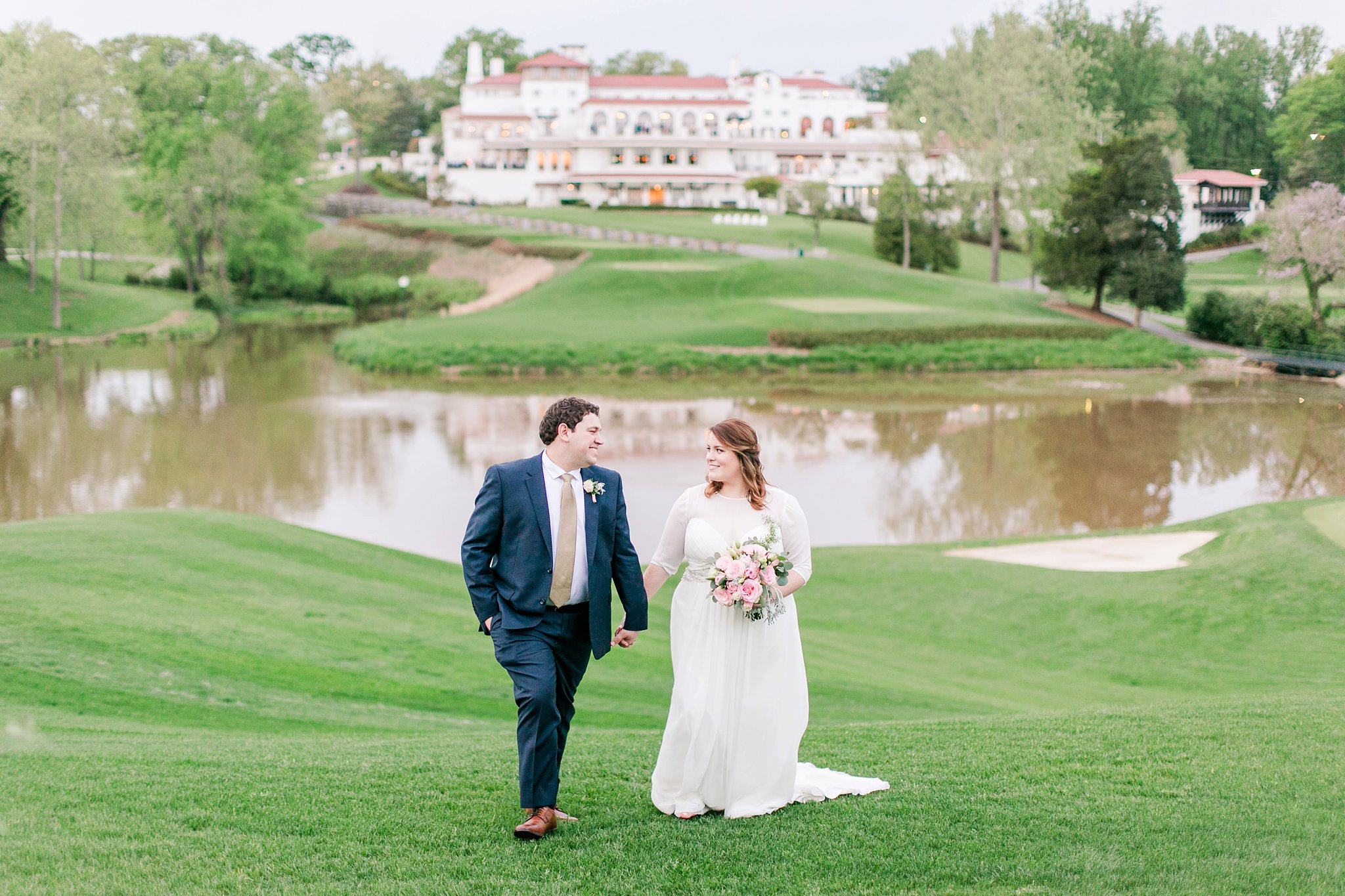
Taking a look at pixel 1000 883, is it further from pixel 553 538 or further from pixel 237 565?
pixel 237 565

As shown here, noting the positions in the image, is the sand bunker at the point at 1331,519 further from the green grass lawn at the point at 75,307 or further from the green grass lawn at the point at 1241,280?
the green grass lawn at the point at 75,307

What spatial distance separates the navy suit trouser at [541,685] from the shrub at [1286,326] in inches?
2031

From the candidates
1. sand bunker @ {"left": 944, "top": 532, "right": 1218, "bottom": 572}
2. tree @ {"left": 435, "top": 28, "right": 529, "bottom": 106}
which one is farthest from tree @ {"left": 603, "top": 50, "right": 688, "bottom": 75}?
sand bunker @ {"left": 944, "top": 532, "right": 1218, "bottom": 572}

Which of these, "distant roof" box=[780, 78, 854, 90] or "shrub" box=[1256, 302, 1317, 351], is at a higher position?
"distant roof" box=[780, 78, 854, 90]

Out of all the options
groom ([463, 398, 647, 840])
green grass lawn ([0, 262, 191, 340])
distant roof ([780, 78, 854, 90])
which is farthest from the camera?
distant roof ([780, 78, 854, 90])

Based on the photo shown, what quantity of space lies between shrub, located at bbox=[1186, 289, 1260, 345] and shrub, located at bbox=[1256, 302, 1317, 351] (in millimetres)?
868

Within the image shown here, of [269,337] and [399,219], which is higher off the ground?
[399,219]

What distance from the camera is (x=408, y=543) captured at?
23203mm

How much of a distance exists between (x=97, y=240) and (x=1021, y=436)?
48837 mm

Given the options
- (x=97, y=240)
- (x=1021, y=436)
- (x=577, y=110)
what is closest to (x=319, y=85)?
(x=577, y=110)

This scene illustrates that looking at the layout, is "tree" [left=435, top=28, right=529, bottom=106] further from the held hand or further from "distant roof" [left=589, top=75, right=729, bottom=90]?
the held hand

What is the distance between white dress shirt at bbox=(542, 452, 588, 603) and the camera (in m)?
6.52

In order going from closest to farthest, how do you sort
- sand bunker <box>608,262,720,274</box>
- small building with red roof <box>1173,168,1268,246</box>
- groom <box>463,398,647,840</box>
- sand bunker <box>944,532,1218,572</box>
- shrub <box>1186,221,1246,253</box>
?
1. groom <box>463,398,647,840</box>
2. sand bunker <box>944,532,1218,572</box>
3. sand bunker <box>608,262,720,274</box>
4. shrub <box>1186,221,1246,253</box>
5. small building with red roof <box>1173,168,1268,246</box>

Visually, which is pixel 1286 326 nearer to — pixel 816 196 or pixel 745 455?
pixel 816 196
